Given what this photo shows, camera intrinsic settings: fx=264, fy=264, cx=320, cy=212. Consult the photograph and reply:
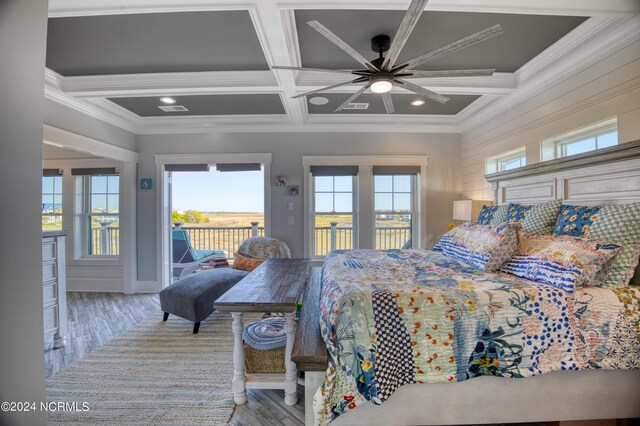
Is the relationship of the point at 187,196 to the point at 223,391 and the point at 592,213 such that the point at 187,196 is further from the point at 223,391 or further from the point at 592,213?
the point at 592,213

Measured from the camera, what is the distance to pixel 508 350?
1.37 meters

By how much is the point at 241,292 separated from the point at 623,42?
10.9 feet

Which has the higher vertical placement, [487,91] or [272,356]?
[487,91]

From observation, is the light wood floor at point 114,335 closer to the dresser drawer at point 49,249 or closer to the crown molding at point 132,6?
the dresser drawer at point 49,249

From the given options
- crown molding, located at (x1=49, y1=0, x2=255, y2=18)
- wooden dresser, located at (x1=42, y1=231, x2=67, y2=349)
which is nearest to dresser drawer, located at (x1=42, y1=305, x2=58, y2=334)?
wooden dresser, located at (x1=42, y1=231, x2=67, y2=349)

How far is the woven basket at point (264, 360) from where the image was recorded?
1.86 m

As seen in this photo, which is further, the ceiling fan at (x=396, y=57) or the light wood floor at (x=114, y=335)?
the light wood floor at (x=114, y=335)

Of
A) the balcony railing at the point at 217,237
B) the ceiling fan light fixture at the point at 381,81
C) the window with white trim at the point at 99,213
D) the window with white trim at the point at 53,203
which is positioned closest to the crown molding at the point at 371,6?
the ceiling fan light fixture at the point at 381,81

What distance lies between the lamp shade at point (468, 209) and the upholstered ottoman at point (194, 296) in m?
3.23

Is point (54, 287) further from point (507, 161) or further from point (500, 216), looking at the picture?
point (507, 161)

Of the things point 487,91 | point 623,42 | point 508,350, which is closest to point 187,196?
point 487,91

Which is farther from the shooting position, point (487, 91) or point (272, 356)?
point (487, 91)

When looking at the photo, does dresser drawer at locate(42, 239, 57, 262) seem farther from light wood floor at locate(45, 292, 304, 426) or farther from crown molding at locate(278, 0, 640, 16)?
crown molding at locate(278, 0, 640, 16)

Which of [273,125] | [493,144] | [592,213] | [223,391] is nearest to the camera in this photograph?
[592,213]
